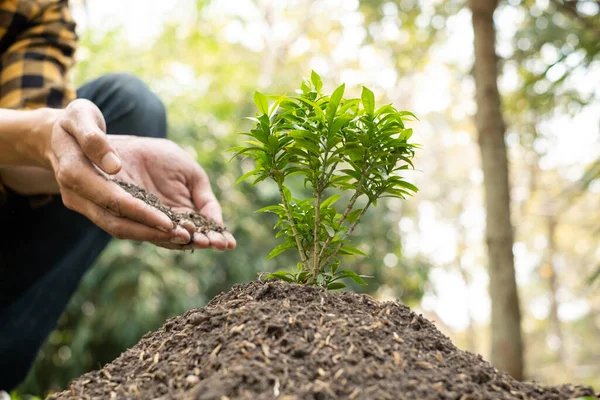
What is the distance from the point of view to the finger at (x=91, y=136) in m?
1.56

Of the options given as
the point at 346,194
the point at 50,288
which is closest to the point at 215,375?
the point at 50,288

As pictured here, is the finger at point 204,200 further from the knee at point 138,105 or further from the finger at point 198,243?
the knee at point 138,105

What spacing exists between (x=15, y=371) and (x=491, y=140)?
11.0 feet

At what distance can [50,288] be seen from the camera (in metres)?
2.91

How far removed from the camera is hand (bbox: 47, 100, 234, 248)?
62.2 inches

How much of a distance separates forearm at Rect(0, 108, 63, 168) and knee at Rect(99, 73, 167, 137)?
757 mm

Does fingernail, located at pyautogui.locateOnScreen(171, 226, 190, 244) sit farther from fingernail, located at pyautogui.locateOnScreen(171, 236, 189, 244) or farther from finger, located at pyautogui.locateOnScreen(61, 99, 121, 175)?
finger, located at pyautogui.locateOnScreen(61, 99, 121, 175)

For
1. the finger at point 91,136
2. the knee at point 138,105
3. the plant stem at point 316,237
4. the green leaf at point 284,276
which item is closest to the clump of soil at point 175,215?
the finger at point 91,136

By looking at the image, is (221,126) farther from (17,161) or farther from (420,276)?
(17,161)

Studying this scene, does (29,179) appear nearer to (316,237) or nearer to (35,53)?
(35,53)

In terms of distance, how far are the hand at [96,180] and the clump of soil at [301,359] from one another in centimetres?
39

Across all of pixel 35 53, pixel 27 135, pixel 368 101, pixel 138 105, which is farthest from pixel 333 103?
pixel 35 53

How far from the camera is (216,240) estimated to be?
187cm

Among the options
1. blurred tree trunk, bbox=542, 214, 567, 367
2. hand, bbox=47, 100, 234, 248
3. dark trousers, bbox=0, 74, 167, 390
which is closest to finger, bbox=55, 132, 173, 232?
hand, bbox=47, 100, 234, 248
